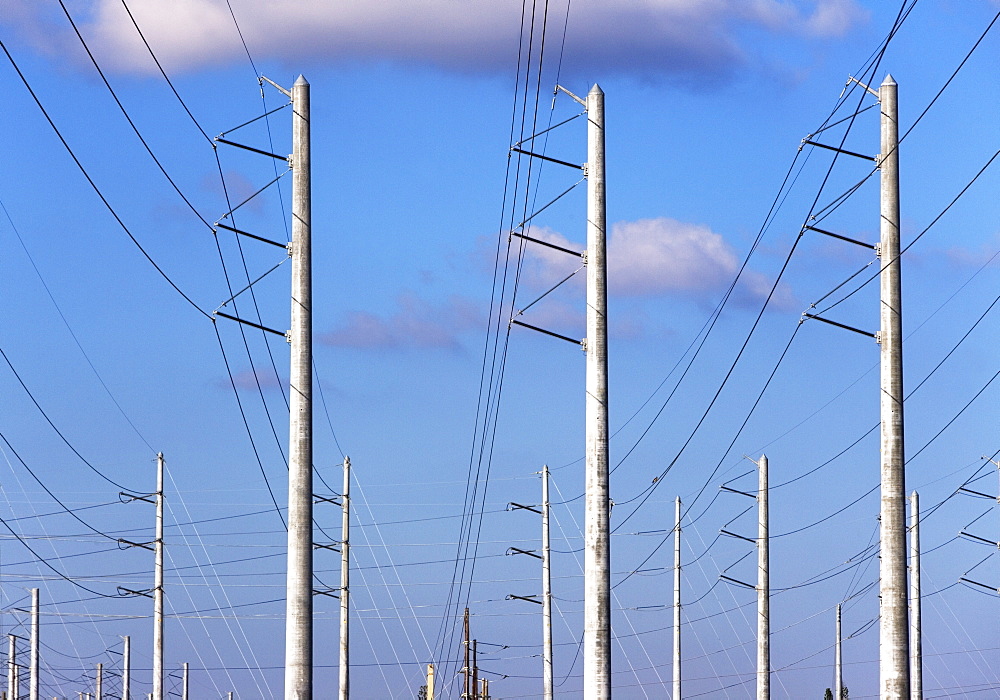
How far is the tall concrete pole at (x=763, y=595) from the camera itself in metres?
46.1

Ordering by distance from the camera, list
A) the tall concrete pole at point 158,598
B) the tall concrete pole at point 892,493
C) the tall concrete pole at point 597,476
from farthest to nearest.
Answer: the tall concrete pole at point 158,598 → the tall concrete pole at point 597,476 → the tall concrete pole at point 892,493

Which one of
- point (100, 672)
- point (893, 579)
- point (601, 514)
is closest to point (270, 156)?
point (601, 514)

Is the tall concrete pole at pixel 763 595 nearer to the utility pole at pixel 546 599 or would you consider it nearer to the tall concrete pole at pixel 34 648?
the utility pole at pixel 546 599

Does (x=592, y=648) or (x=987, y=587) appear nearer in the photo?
(x=592, y=648)

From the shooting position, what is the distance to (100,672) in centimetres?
9006

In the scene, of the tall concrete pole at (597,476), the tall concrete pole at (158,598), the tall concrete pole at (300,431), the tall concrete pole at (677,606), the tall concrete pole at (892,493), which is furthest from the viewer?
the tall concrete pole at (677,606)

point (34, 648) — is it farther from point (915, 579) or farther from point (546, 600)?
point (915, 579)

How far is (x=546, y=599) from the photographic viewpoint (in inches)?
2127

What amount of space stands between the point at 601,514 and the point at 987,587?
34410 mm

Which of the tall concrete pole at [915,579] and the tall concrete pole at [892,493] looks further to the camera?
the tall concrete pole at [915,579]

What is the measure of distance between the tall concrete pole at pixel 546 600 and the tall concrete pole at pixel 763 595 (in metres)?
7.65

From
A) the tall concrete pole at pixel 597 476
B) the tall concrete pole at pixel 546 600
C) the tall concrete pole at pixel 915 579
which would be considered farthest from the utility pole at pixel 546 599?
the tall concrete pole at pixel 597 476

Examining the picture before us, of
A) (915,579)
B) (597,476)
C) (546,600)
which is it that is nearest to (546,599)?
(546,600)

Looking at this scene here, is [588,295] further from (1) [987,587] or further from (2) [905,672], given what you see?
(1) [987,587]
